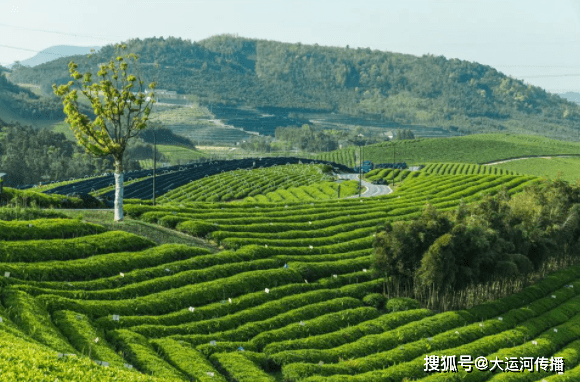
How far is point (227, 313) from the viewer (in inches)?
1655

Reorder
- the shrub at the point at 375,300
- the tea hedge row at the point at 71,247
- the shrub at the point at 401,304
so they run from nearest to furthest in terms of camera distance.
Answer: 1. the tea hedge row at the point at 71,247
2. the shrub at the point at 401,304
3. the shrub at the point at 375,300

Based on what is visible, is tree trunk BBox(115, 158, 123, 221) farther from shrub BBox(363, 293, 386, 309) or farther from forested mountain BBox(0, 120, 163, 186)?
forested mountain BBox(0, 120, 163, 186)

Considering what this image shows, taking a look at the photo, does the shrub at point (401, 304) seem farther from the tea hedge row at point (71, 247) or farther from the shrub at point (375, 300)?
the tea hedge row at point (71, 247)

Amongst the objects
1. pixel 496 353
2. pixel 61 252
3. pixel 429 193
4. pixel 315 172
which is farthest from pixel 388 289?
pixel 315 172

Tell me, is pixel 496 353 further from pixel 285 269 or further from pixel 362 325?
pixel 285 269

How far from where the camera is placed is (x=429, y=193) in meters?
96.6

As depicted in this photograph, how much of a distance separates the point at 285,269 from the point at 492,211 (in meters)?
21.2

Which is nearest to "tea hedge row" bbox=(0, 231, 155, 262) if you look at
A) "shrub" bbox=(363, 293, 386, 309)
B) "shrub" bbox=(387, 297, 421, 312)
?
"shrub" bbox=(363, 293, 386, 309)

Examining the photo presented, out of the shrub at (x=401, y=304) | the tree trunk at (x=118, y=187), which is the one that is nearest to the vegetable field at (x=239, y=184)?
the tree trunk at (x=118, y=187)

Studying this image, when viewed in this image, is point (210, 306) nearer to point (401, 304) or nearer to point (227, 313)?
point (227, 313)

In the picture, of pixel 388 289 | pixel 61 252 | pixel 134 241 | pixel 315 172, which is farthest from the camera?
pixel 315 172

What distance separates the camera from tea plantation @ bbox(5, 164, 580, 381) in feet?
106

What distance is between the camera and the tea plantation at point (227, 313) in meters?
32.2

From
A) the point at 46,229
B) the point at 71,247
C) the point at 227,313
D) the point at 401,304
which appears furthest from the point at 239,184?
the point at 227,313
